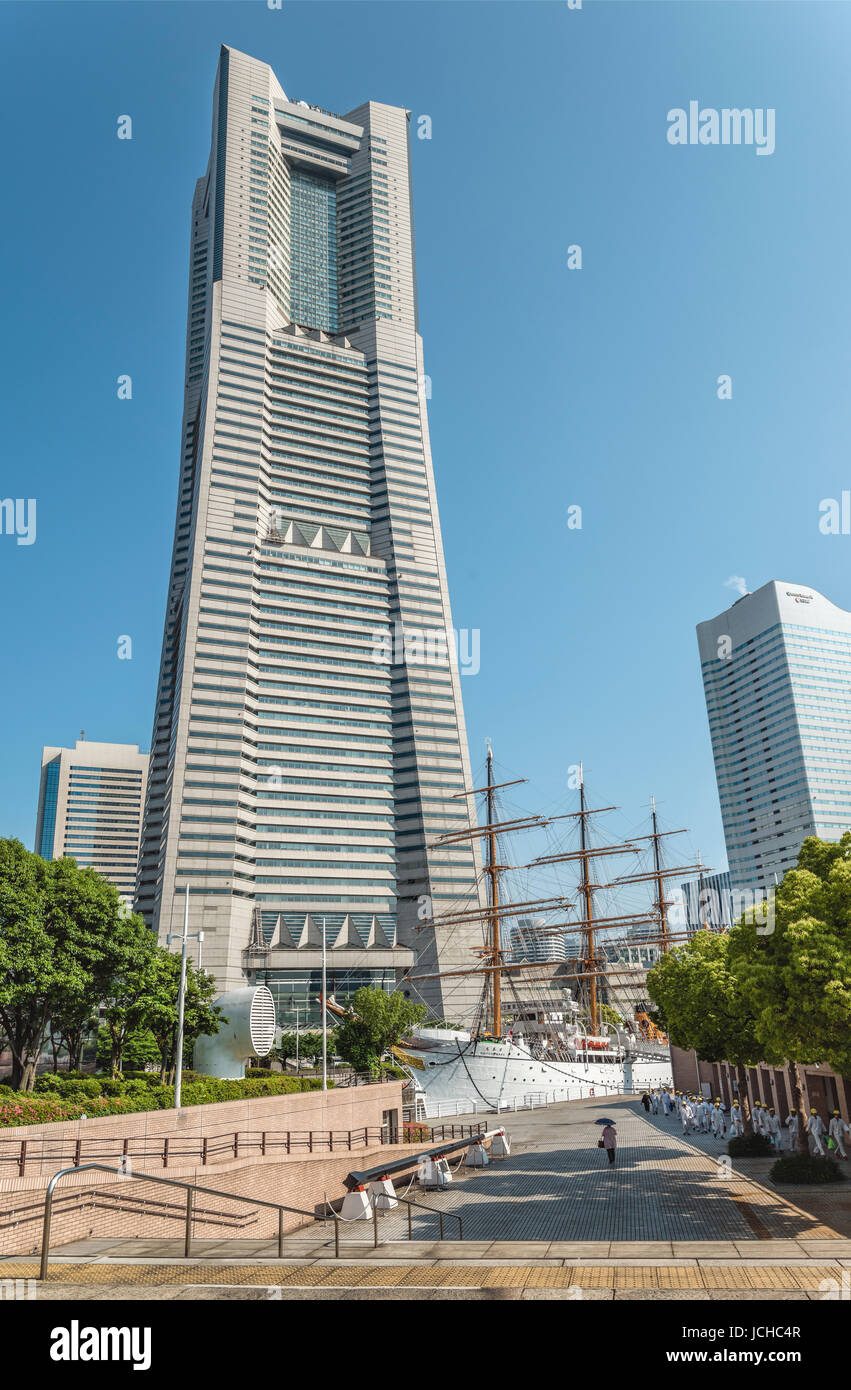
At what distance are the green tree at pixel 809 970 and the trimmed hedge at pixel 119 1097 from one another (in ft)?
60.2

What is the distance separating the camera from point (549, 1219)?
20359mm

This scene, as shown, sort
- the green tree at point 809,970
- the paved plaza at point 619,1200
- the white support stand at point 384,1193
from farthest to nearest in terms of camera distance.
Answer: the white support stand at point 384,1193, the green tree at point 809,970, the paved plaza at point 619,1200

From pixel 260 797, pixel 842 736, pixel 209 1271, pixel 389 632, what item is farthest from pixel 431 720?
pixel 209 1271

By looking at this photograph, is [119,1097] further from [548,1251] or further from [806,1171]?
[806,1171]

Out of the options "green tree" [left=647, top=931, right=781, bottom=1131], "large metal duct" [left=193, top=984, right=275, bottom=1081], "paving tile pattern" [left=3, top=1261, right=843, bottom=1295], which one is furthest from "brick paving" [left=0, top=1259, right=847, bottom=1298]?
"large metal duct" [left=193, top=984, right=275, bottom=1081]

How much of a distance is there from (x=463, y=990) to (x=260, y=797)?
3871 centimetres

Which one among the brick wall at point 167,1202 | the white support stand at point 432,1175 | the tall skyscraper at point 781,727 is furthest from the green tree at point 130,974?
the tall skyscraper at point 781,727

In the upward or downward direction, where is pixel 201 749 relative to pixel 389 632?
downward

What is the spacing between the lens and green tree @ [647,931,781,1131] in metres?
28.5

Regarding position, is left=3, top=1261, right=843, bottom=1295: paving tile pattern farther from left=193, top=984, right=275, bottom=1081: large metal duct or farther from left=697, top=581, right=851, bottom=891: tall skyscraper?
left=697, top=581, right=851, bottom=891: tall skyscraper

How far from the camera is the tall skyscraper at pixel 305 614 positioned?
11688cm

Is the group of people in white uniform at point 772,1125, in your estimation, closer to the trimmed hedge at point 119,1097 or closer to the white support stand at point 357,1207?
the white support stand at point 357,1207

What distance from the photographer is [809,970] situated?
18953 mm
